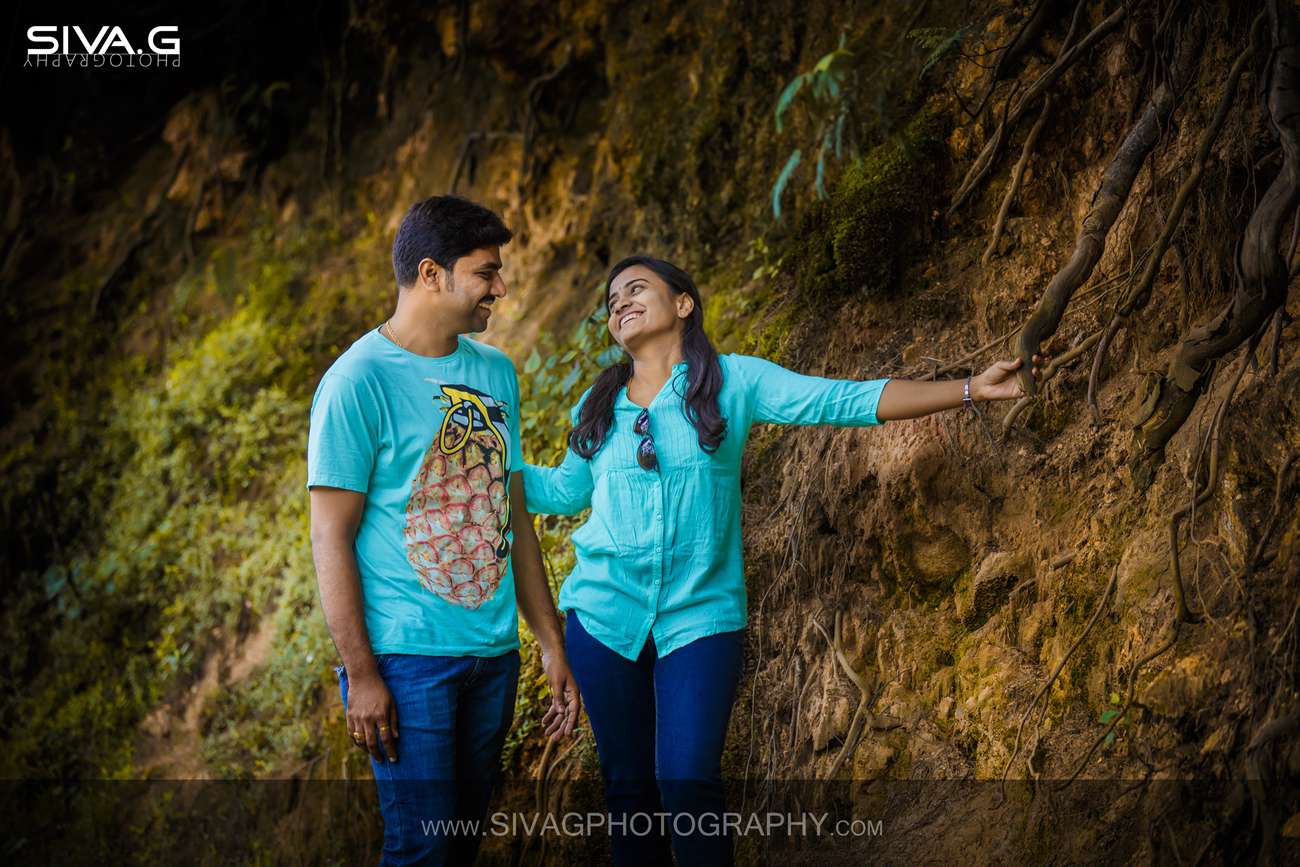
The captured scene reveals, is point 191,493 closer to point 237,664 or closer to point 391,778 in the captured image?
point 237,664

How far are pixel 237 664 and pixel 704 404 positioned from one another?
448cm

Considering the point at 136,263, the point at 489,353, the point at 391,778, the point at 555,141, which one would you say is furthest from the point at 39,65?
the point at 391,778

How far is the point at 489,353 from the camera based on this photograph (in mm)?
3500

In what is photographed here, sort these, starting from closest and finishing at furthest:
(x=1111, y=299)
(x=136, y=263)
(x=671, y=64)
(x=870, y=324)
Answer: (x=1111, y=299) → (x=870, y=324) → (x=671, y=64) → (x=136, y=263)

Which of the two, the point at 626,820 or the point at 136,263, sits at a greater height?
the point at 136,263

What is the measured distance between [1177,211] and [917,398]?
3.46 ft

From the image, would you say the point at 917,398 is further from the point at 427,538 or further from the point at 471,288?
the point at 427,538

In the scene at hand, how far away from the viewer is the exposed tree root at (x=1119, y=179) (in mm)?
3592

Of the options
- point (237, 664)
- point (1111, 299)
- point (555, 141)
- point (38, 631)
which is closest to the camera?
point (1111, 299)

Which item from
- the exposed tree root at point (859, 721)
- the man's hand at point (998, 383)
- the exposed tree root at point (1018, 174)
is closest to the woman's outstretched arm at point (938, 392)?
the man's hand at point (998, 383)

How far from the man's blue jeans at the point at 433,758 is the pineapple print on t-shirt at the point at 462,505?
22 cm

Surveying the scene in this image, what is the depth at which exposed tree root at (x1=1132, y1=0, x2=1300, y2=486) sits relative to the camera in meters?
3.18

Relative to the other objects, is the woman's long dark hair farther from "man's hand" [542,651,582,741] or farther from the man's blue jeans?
the man's blue jeans

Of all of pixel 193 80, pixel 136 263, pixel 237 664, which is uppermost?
pixel 193 80
